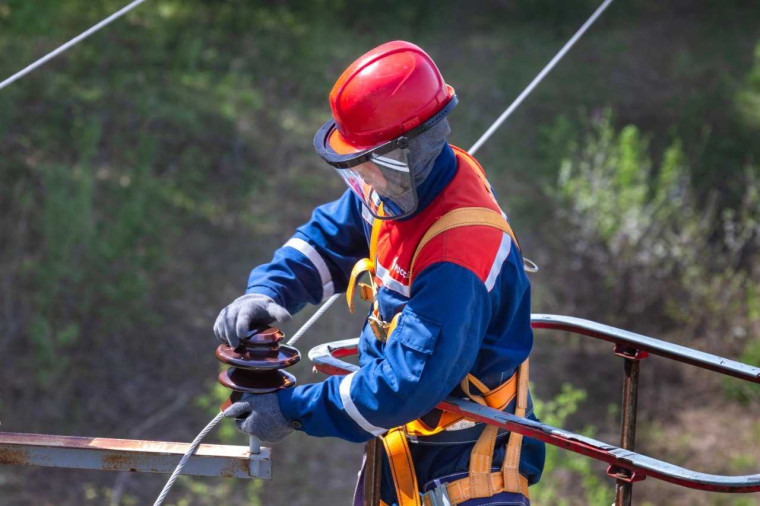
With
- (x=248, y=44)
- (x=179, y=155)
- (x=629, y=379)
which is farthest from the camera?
(x=248, y=44)

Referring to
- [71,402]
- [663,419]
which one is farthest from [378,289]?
[663,419]

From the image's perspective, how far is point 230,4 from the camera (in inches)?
424

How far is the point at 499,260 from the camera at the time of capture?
2.50 m

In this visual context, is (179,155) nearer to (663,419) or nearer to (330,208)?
(663,419)

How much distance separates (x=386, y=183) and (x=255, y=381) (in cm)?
61

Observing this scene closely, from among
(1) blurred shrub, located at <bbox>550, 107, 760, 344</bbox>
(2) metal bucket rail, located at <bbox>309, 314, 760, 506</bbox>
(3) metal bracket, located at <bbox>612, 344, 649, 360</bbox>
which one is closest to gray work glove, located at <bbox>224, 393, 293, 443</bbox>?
(2) metal bucket rail, located at <bbox>309, 314, 760, 506</bbox>

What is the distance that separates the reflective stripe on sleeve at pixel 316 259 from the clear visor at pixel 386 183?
0.47 meters

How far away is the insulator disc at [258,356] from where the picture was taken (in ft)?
8.31

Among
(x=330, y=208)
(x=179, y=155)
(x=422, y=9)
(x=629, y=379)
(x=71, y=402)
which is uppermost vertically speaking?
(x=422, y=9)

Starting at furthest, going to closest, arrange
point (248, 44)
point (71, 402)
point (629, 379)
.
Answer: point (248, 44) → point (71, 402) → point (629, 379)

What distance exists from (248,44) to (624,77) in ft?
13.4

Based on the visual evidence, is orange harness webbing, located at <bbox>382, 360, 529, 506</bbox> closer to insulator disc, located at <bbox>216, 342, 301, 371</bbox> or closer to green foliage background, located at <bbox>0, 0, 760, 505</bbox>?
insulator disc, located at <bbox>216, 342, 301, 371</bbox>

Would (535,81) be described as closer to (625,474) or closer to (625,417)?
(625,417)

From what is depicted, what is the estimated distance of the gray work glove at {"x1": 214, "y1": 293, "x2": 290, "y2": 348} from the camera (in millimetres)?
2619
